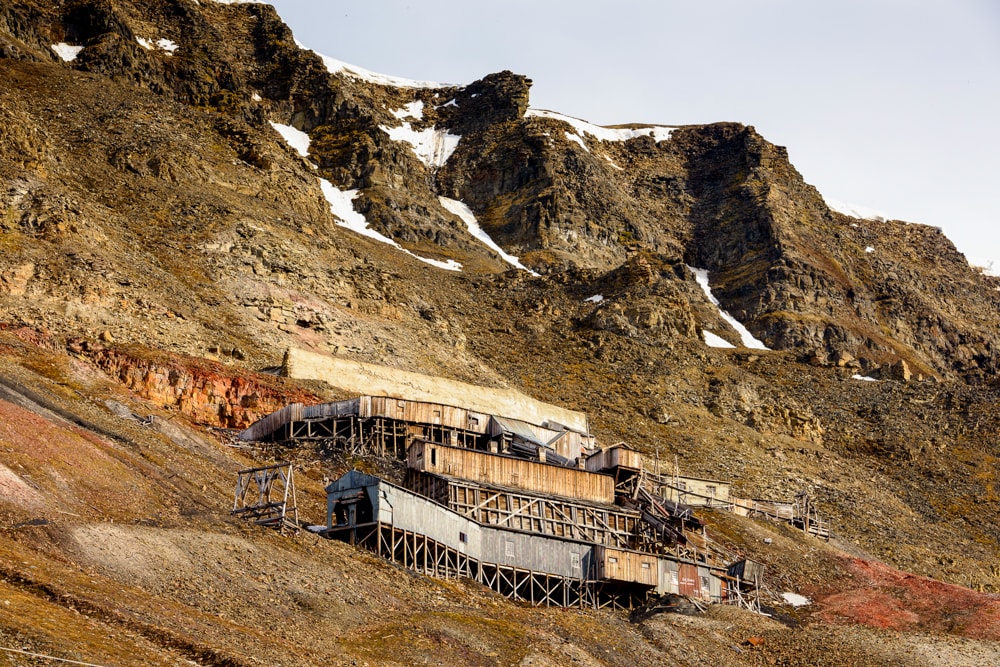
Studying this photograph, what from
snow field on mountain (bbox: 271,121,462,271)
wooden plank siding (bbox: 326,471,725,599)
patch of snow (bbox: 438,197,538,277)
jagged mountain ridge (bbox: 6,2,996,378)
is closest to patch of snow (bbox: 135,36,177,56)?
jagged mountain ridge (bbox: 6,2,996,378)

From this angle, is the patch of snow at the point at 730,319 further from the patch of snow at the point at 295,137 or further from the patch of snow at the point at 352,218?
the patch of snow at the point at 295,137

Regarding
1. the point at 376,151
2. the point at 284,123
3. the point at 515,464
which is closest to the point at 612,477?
the point at 515,464

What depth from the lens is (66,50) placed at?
140375 millimetres

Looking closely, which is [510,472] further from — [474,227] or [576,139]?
[576,139]

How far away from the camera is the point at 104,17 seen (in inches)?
5763

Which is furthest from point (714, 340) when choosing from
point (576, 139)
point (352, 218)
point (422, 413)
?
point (422, 413)

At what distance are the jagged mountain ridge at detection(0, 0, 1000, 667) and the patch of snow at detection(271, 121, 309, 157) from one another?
1.35 meters

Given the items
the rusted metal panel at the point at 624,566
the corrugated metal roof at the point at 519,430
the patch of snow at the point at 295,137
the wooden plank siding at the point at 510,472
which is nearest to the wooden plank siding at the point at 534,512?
the wooden plank siding at the point at 510,472

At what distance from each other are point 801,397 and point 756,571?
60373mm

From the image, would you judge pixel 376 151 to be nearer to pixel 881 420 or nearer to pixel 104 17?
pixel 104 17

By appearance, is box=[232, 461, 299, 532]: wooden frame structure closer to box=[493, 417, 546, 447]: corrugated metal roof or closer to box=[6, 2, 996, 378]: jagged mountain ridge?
box=[493, 417, 546, 447]: corrugated metal roof

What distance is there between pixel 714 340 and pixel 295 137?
68.9 metres

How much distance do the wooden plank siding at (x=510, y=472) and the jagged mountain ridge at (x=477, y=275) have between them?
578 centimetres

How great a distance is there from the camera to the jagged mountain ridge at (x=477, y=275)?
75375mm
